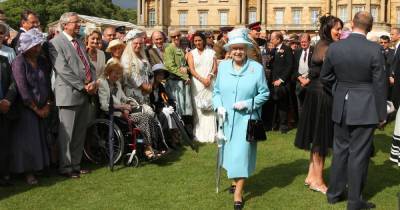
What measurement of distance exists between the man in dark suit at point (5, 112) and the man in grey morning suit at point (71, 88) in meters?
0.68

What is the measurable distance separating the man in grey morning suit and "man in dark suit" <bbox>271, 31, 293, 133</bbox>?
548 cm

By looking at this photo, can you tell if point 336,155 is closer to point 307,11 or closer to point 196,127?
point 196,127

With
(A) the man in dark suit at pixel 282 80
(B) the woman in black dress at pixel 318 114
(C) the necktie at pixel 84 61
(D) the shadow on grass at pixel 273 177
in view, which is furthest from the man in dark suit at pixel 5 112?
(A) the man in dark suit at pixel 282 80

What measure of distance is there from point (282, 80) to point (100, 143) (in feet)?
17.3

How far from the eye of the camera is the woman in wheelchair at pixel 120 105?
787 cm

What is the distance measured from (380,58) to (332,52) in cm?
57

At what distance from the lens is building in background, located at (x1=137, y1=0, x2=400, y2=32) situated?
2739 inches

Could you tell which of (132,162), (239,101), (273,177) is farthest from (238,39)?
(132,162)

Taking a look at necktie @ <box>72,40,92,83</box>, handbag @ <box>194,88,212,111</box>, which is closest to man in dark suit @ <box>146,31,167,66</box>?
handbag @ <box>194,88,212,111</box>

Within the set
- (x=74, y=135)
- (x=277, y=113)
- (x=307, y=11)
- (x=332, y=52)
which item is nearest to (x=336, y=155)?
(x=332, y=52)

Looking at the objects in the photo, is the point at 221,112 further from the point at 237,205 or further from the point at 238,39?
the point at 237,205

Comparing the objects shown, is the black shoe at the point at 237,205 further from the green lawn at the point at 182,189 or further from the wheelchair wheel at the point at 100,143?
the wheelchair wheel at the point at 100,143

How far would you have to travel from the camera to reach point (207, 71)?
33.9 feet

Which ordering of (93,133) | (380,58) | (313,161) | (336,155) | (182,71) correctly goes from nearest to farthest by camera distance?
(380,58) → (336,155) → (313,161) → (93,133) → (182,71)
